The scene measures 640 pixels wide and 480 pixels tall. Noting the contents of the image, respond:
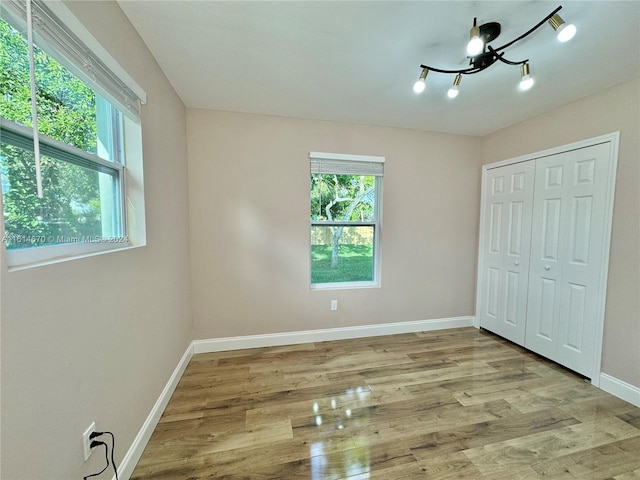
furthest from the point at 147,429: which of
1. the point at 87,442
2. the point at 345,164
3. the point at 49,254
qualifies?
the point at 345,164

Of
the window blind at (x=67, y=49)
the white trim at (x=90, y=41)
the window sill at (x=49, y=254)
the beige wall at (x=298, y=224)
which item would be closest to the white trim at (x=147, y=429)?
the beige wall at (x=298, y=224)

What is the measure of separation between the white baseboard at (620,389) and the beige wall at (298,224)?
134 centimetres

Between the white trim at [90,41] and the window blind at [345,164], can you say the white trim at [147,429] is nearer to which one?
the white trim at [90,41]

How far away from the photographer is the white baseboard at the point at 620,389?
1.86 m

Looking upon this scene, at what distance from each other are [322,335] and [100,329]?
2.13m

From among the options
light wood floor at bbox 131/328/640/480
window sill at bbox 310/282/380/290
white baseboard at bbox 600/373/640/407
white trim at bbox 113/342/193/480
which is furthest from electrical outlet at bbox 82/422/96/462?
white baseboard at bbox 600/373/640/407

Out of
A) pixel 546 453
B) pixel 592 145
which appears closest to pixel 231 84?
pixel 592 145

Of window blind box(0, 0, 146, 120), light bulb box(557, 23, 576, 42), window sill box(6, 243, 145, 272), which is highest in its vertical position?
light bulb box(557, 23, 576, 42)

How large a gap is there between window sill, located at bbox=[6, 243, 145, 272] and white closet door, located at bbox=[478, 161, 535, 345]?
351cm

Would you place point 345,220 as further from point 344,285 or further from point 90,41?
point 90,41

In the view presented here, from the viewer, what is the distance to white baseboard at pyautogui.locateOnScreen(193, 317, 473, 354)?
8.59ft

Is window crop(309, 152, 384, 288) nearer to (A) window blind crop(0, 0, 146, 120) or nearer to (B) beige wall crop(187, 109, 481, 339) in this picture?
(B) beige wall crop(187, 109, 481, 339)

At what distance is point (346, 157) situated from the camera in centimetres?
276

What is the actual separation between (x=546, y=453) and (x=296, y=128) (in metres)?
3.14
